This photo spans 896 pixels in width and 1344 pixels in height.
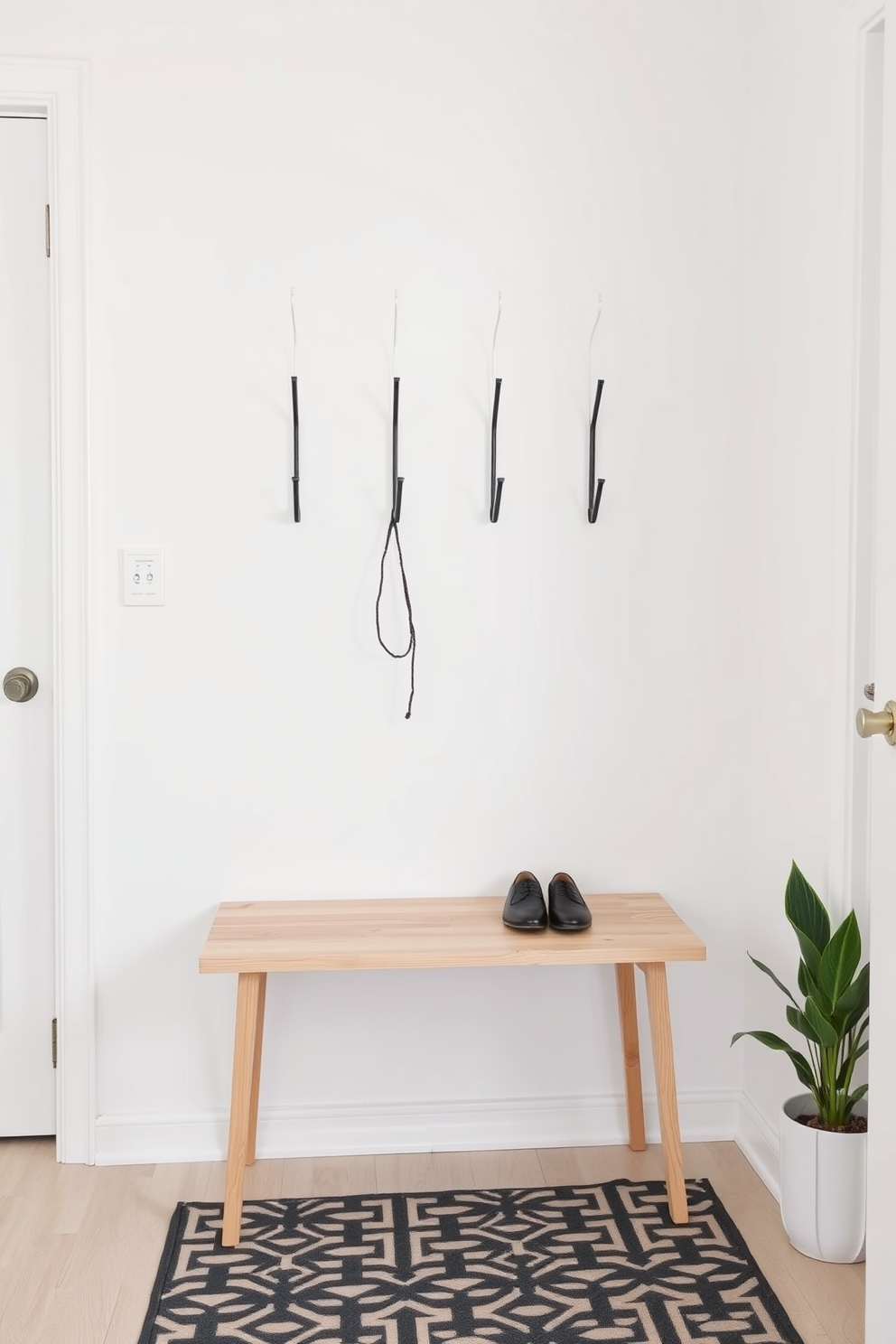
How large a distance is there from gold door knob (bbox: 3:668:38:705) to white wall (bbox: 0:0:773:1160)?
150 millimetres

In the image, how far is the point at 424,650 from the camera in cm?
227

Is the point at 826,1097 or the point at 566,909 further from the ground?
the point at 566,909

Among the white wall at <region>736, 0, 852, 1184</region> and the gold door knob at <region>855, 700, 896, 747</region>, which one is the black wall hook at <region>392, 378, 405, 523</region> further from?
the gold door knob at <region>855, 700, 896, 747</region>

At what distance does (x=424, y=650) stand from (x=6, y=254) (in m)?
1.13

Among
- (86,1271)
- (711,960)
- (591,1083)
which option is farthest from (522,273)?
(86,1271)

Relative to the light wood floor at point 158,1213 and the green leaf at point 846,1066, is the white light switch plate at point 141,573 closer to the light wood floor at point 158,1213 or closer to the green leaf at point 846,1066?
the light wood floor at point 158,1213

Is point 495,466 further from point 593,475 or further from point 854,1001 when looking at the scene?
point 854,1001

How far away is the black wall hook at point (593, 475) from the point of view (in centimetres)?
223

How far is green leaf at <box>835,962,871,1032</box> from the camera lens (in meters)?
1.79

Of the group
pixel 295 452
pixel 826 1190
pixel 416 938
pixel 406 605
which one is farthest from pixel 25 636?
pixel 826 1190

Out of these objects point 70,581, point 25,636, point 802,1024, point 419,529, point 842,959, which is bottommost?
point 802,1024

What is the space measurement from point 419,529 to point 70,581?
2.29 ft

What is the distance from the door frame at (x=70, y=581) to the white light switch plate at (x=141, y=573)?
0.07 meters

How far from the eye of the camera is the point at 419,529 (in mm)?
2252
